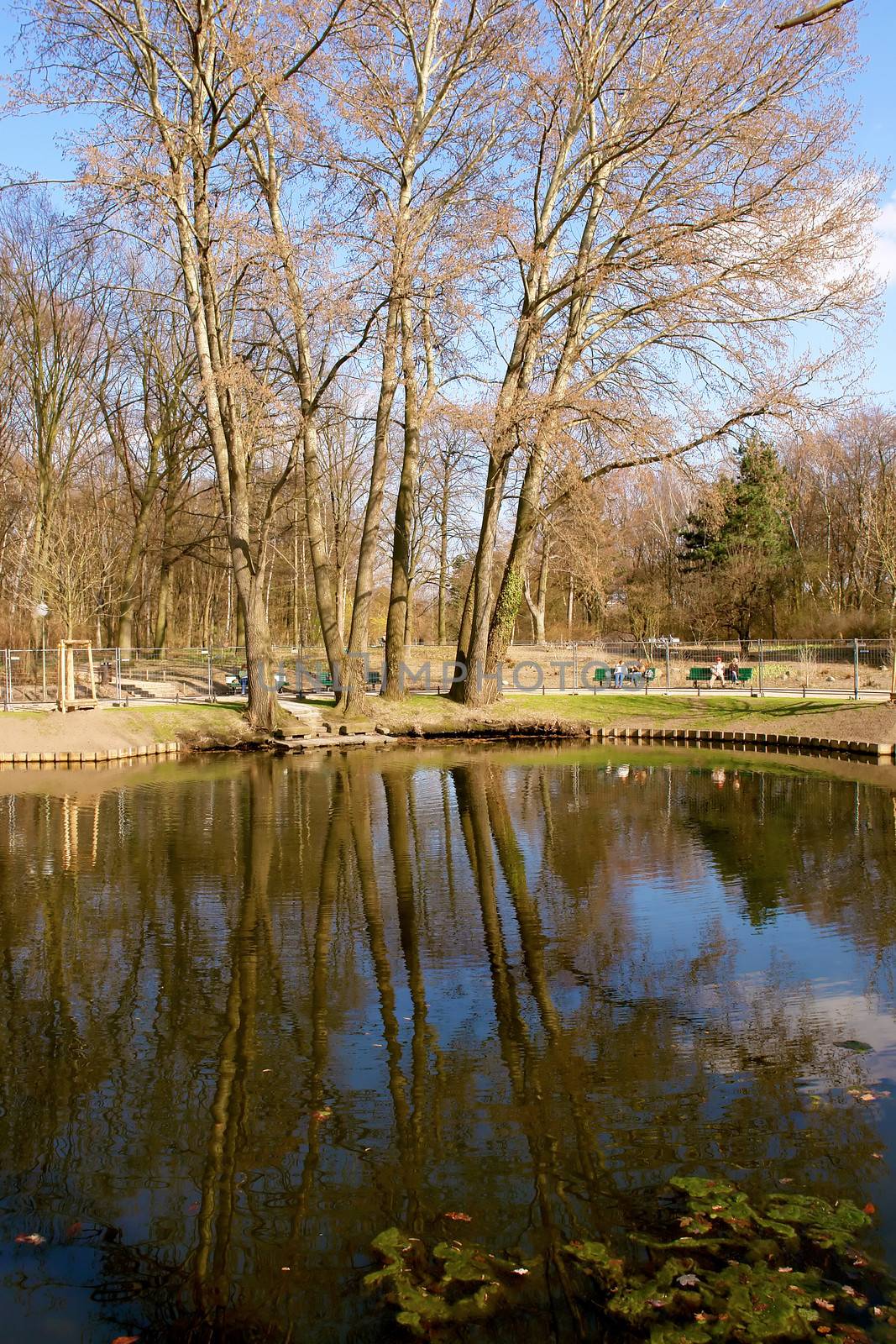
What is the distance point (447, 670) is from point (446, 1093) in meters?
38.1

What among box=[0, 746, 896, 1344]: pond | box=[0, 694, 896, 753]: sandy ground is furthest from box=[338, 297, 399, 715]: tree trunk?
box=[0, 746, 896, 1344]: pond

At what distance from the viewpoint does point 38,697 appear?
29234 mm

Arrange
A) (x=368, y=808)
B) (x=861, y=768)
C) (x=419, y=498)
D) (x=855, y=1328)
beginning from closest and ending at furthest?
(x=855, y=1328)
(x=368, y=808)
(x=861, y=768)
(x=419, y=498)

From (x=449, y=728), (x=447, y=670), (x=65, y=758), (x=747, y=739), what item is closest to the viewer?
(x=65, y=758)

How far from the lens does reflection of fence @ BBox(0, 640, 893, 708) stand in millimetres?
30094

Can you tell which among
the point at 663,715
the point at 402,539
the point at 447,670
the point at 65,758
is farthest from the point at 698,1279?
the point at 447,670

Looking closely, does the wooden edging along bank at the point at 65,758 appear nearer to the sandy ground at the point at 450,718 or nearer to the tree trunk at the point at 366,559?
the sandy ground at the point at 450,718

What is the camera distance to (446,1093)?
613 cm

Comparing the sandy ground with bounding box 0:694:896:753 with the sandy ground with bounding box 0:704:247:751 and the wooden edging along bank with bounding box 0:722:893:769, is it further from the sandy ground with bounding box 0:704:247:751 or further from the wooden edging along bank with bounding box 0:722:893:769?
the wooden edging along bank with bounding box 0:722:893:769

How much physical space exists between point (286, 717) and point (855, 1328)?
69.5ft

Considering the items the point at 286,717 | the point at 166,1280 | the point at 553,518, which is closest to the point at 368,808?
A: the point at 286,717

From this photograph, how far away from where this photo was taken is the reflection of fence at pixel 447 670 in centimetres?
3009

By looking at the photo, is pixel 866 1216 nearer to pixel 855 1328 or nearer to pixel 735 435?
pixel 855 1328

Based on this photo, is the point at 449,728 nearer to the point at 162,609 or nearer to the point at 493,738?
the point at 493,738
